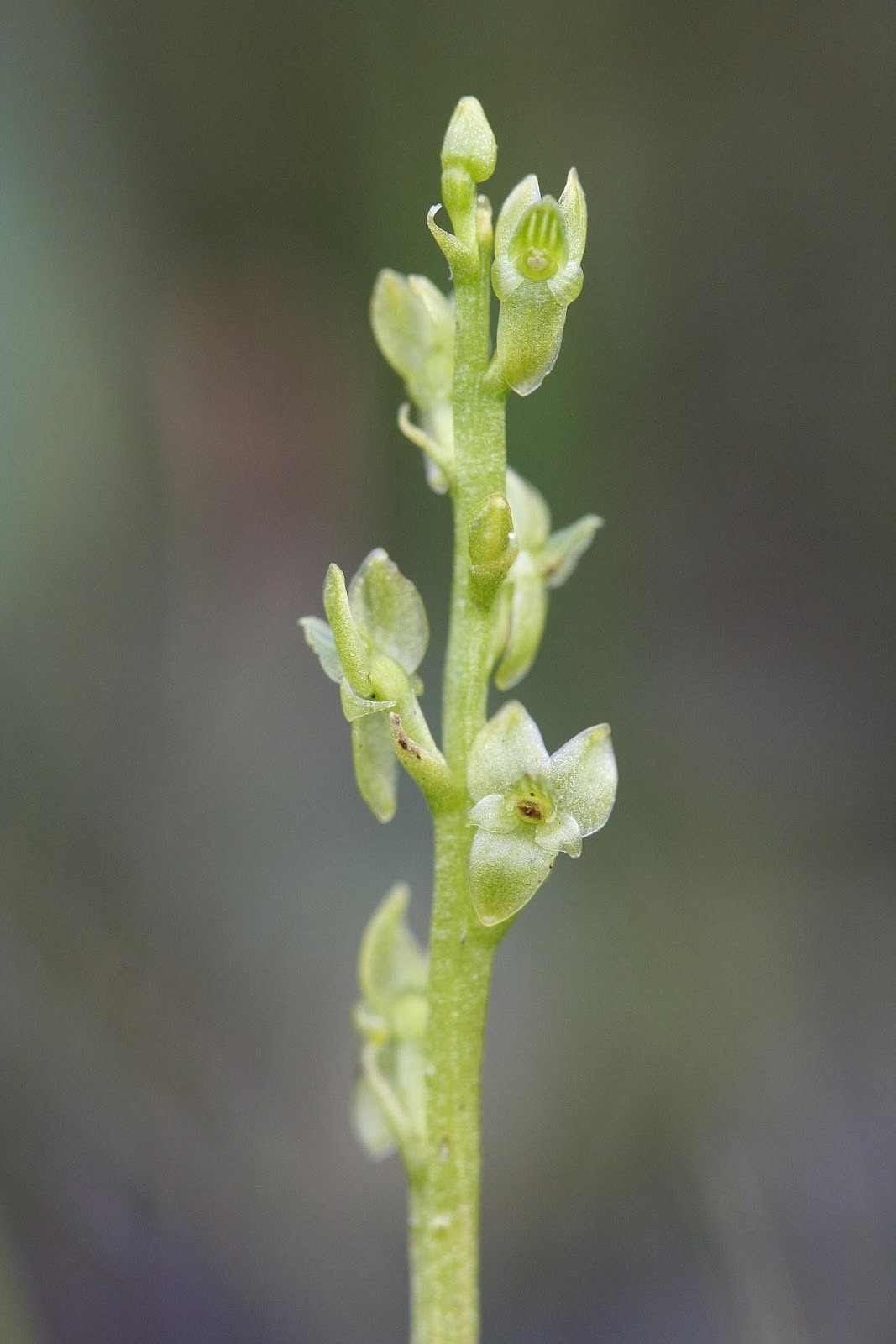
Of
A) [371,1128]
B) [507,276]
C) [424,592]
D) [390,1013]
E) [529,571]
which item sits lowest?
[371,1128]

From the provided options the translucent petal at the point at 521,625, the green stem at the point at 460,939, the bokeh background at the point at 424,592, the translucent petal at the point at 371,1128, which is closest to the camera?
the green stem at the point at 460,939

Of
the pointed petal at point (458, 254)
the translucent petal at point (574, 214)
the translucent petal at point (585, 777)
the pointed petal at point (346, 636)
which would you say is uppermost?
the translucent petal at point (574, 214)

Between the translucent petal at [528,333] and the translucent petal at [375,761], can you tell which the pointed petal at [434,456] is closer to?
the translucent petal at [528,333]

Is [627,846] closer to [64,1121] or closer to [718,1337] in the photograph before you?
[718,1337]

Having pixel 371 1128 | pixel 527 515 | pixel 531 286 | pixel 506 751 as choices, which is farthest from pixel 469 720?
pixel 371 1128

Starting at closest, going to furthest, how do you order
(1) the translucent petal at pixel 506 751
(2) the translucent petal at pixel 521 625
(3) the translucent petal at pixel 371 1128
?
1. (1) the translucent petal at pixel 506 751
2. (2) the translucent petal at pixel 521 625
3. (3) the translucent petal at pixel 371 1128

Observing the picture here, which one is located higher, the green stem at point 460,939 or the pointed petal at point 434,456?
the pointed petal at point 434,456

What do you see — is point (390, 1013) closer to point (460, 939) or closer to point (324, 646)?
point (460, 939)

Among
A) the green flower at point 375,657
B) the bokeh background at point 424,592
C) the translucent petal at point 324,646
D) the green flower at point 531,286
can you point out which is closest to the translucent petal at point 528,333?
the green flower at point 531,286
